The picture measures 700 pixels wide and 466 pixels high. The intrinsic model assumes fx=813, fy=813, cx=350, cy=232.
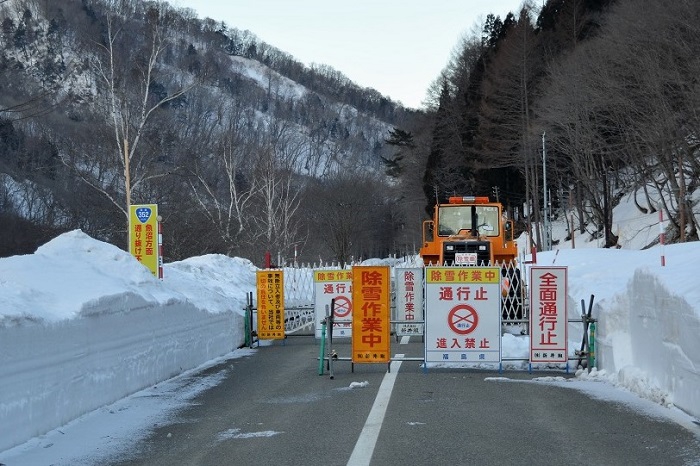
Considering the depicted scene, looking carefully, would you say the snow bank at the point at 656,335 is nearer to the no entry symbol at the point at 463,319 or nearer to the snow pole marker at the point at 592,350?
the snow pole marker at the point at 592,350

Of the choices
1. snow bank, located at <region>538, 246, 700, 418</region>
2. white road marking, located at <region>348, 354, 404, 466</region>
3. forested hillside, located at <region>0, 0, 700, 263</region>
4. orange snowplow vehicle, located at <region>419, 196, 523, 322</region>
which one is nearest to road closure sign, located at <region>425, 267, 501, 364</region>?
white road marking, located at <region>348, 354, 404, 466</region>

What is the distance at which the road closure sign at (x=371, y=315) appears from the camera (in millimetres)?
12461

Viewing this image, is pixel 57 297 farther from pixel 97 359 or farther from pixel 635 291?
pixel 635 291

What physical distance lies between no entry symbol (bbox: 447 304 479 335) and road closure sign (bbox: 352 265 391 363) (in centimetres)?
97

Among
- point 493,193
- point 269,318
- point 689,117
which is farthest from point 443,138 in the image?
point 269,318

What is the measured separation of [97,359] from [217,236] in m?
32.0

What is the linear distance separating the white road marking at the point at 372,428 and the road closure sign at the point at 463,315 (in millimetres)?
1068

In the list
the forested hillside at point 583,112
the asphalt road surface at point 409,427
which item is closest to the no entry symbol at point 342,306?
the asphalt road surface at point 409,427

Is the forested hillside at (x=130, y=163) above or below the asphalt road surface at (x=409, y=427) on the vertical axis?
above

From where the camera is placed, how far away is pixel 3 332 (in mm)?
7074

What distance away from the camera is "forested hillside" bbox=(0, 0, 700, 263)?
3108 cm

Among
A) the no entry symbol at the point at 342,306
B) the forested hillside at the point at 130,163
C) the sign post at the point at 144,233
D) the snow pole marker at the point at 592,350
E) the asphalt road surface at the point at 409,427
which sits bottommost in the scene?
the asphalt road surface at the point at 409,427

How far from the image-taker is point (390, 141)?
8581cm

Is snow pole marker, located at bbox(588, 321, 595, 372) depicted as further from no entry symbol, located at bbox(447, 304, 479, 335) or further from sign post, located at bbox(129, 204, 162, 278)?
sign post, located at bbox(129, 204, 162, 278)
